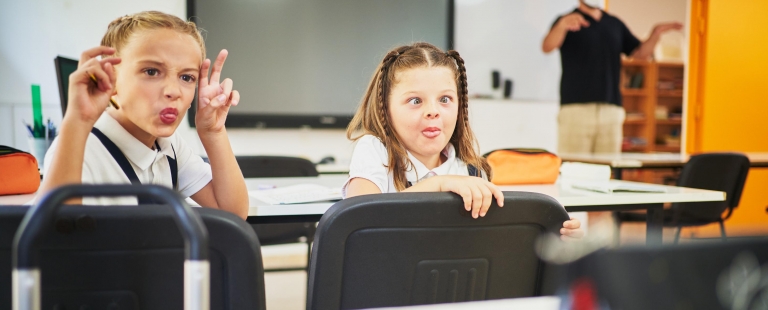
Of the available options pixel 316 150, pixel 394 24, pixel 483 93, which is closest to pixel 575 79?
pixel 483 93

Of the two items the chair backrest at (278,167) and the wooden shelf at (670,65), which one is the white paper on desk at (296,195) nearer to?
the chair backrest at (278,167)

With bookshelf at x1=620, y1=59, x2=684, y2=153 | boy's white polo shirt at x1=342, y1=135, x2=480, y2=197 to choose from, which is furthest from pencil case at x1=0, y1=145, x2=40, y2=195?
bookshelf at x1=620, y1=59, x2=684, y2=153

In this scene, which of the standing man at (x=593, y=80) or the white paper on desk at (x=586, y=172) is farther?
the standing man at (x=593, y=80)

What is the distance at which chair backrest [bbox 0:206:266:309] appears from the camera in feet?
2.14

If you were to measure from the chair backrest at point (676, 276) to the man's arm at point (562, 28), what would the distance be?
370cm

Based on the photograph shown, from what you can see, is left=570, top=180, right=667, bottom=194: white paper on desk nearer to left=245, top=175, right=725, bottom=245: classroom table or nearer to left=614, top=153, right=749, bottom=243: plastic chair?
left=245, top=175, right=725, bottom=245: classroom table

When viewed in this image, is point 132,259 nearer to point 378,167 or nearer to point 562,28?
point 378,167

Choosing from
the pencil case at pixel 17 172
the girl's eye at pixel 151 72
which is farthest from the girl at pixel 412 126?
the pencil case at pixel 17 172

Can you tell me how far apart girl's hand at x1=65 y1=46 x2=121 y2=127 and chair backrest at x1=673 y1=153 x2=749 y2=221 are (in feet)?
9.94

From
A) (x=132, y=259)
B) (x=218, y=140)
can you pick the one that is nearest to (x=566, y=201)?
(x=218, y=140)

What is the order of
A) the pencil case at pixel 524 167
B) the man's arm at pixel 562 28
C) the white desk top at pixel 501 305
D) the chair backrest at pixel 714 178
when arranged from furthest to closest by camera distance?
the man's arm at pixel 562 28, the chair backrest at pixel 714 178, the pencil case at pixel 524 167, the white desk top at pixel 501 305

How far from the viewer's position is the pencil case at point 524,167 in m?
2.01

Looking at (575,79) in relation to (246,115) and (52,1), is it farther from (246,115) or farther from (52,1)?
(52,1)

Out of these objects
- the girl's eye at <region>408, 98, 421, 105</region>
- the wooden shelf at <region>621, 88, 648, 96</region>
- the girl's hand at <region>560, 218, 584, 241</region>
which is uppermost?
the wooden shelf at <region>621, 88, 648, 96</region>
